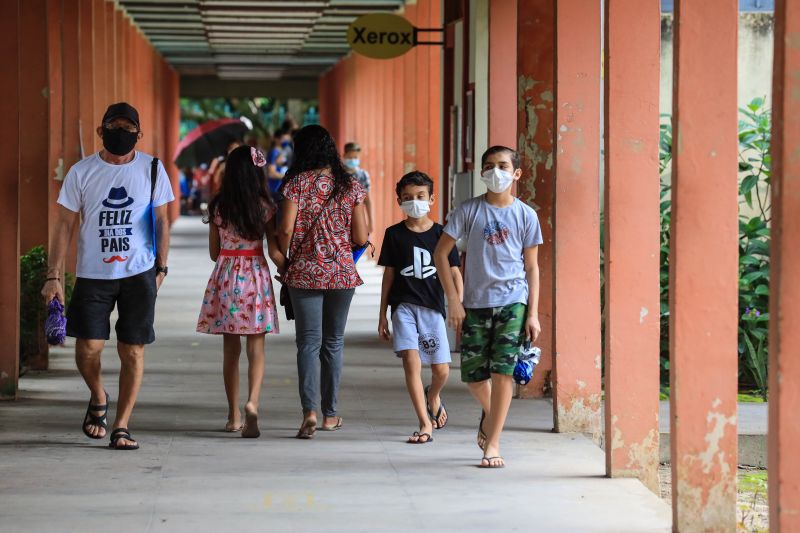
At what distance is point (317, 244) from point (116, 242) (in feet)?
3.71

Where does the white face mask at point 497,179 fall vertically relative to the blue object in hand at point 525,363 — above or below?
above

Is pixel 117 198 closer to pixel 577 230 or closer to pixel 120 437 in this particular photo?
pixel 120 437

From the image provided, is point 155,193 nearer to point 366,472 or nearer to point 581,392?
point 366,472

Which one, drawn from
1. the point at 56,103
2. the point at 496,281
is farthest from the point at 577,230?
the point at 56,103

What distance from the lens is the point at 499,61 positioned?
10.5 m

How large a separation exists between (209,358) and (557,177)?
430 cm

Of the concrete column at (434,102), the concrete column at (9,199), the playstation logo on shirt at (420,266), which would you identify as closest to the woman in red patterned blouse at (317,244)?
the playstation logo on shirt at (420,266)

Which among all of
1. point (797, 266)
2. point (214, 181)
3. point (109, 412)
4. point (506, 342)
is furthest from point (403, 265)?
point (214, 181)

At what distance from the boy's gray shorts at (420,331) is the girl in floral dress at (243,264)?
28.6 inches

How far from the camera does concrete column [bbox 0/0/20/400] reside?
357 inches

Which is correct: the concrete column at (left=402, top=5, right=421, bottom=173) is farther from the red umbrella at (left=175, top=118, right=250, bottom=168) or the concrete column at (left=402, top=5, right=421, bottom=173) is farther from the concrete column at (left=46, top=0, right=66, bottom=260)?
the red umbrella at (left=175, top=118, right=250, bottom=168)

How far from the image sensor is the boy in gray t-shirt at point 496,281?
690cm

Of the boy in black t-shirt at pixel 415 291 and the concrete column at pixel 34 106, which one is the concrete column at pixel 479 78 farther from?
the boy in black t-shirt at pixel 415 291

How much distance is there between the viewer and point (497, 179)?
22.5 ft
